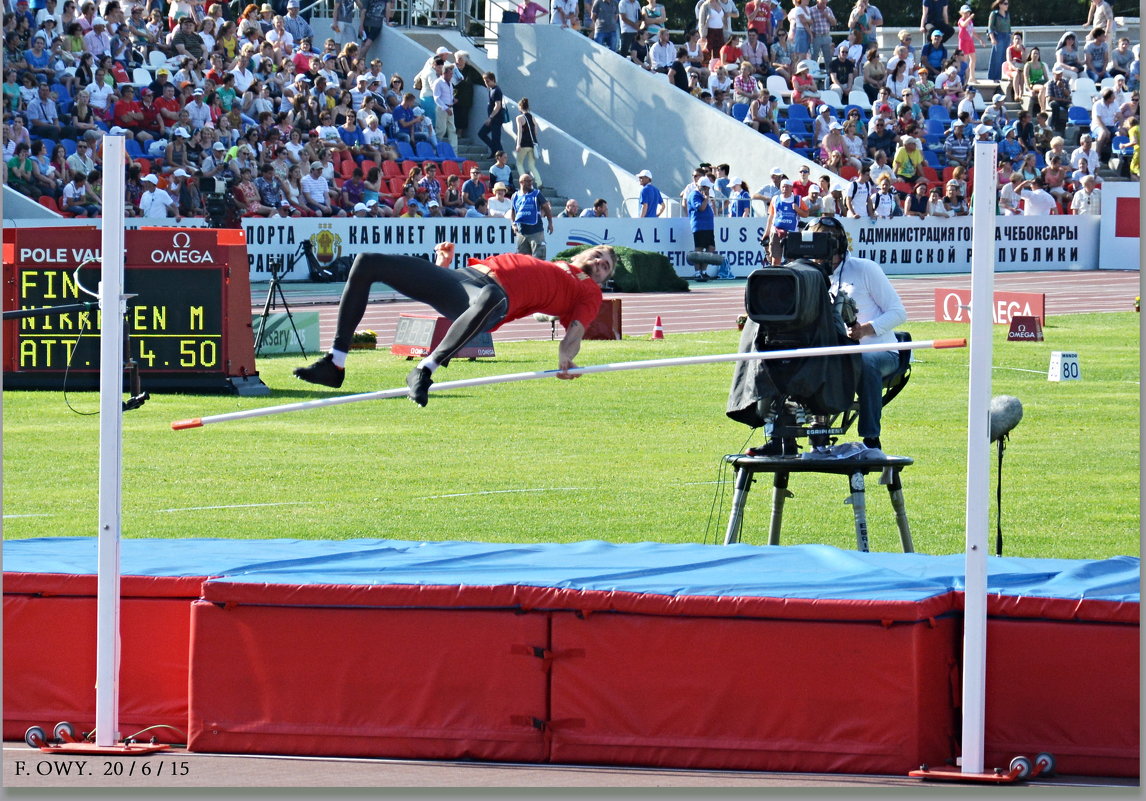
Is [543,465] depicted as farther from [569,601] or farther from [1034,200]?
[1034,200]

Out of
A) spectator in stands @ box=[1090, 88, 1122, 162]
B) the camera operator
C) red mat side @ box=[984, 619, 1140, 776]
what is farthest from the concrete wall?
red mat side @ box=[984, 619, 1140, 776]

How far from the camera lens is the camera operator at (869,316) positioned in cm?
852

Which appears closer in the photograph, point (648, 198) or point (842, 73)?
point (648, 198)

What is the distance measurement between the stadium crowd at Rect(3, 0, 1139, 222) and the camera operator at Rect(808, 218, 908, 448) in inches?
578

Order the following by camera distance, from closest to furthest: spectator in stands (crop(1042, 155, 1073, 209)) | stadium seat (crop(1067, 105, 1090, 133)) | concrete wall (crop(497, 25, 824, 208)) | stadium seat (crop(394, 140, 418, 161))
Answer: stadium seat (crop(394, 140, 418, 161))
concrete wall (crop(497, 25, 824, 208))
spectator in stands (crop(1042, 155, 1073, 209))
stadium seat (crop(1067, 105, 1090, 133))

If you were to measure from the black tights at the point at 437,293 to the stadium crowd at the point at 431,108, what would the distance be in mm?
15916

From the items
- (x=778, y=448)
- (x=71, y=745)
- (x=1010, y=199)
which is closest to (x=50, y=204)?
(x=778, y=448)

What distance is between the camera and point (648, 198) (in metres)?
29.4

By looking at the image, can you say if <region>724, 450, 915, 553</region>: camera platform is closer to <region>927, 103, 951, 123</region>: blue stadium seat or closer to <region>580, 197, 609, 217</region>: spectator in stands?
<region>580, 197, 609, 217</region>: spectator in stands

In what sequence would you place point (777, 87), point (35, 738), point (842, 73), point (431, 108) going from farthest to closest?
point (842, 73) → point (777, 87) → point (431, 108) → point (35, 738)

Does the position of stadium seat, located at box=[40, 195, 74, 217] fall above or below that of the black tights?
above

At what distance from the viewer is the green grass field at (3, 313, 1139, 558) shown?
972 cm

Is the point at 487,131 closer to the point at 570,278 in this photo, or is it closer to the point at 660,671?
the point at 570,278

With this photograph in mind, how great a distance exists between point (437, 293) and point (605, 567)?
1.48 metres
